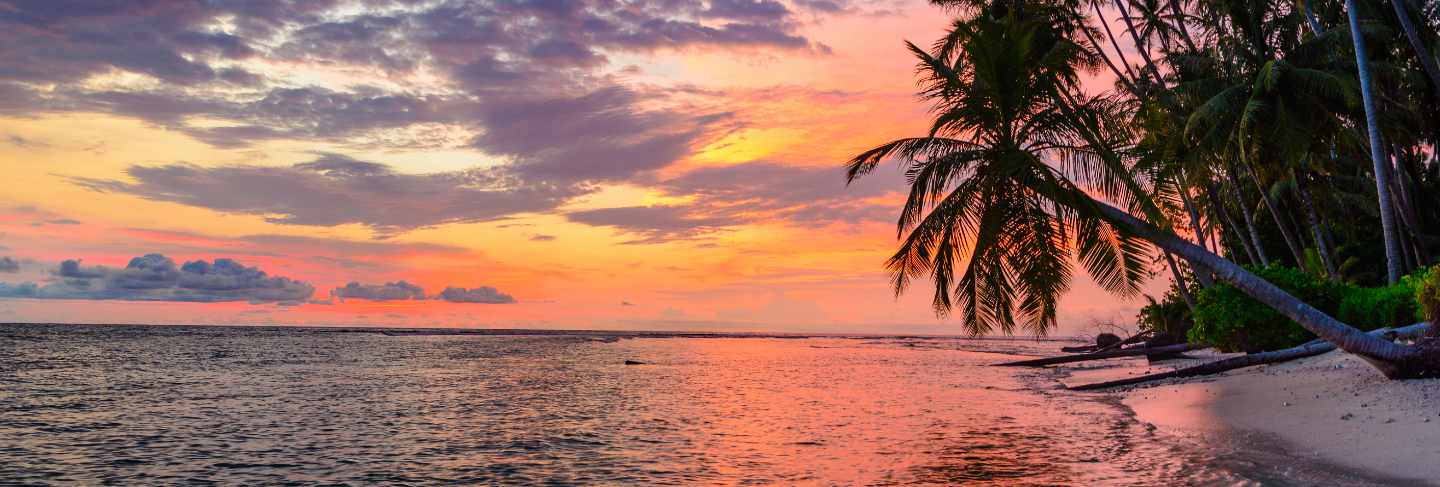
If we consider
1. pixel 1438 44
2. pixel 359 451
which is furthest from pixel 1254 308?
pixel 359 451

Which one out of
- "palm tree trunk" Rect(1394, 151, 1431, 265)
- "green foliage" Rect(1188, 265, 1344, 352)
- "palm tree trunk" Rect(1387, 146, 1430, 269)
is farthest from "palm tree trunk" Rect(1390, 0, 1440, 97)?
"green foliage" Rect(1188, 265, 1344, 352)

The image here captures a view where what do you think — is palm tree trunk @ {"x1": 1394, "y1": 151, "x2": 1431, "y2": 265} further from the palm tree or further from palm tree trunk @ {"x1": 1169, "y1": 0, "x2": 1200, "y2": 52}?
the palm tree

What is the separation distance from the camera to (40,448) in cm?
1498

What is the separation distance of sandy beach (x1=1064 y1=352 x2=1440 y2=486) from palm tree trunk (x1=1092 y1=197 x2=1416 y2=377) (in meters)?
0.44

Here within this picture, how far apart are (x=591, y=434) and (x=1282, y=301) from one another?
476 inches

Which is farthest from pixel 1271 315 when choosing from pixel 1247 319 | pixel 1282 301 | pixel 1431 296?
pixel 1282 301

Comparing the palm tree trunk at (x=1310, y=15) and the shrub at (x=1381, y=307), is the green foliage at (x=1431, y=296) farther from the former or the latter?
the palm tree trunk at (x=1310, y=15)

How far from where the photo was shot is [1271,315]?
2670 centimetres

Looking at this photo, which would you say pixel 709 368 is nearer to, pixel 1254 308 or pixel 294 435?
pixel 1254 308

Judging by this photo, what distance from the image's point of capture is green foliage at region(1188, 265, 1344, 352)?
26703mm

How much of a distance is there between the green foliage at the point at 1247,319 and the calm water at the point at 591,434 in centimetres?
561

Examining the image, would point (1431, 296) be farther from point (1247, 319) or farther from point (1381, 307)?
point (1381, 307)

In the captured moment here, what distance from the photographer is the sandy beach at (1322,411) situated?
11.0 meters

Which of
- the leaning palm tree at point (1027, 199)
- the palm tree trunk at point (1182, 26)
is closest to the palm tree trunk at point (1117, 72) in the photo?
the palm tree trunk at point (1182, 26)
